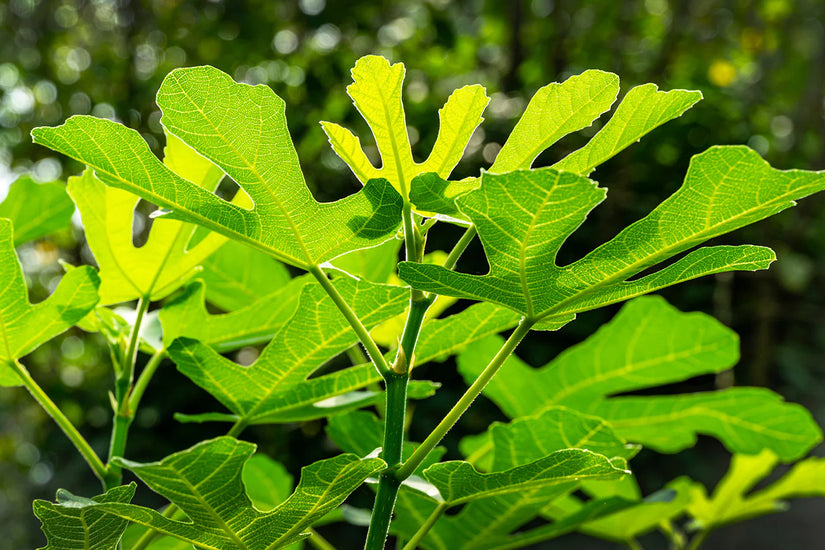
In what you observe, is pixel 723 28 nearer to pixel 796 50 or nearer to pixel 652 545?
pixel 796 50

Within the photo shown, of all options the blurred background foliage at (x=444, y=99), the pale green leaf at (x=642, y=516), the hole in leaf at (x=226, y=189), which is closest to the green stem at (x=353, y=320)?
the pale green leaf at (x=642, y=516)

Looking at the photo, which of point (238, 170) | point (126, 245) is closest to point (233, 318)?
point (126, 245)

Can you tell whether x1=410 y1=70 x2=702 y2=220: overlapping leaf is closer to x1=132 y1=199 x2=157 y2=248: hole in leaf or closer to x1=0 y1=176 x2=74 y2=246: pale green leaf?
x1=0 y1=176 x2=74 y2=246: pale green leaf

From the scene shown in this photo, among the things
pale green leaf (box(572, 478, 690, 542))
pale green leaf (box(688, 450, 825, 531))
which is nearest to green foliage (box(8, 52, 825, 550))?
pale green leaf (box(572, 478, 690, 542))

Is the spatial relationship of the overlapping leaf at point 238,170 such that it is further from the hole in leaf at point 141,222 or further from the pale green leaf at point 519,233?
the hole in leaf at point 141,222

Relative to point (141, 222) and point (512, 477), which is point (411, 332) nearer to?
point (512, 477)

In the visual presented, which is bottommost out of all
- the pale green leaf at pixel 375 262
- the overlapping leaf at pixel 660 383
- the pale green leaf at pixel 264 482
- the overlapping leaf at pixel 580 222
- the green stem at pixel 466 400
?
the pale green leaf at pixel 264 482

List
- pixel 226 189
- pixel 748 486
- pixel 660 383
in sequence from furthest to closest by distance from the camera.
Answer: pixel 226 189, pixel 748 486, pixel 660 383
